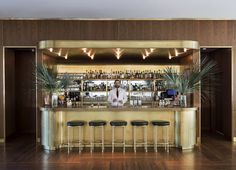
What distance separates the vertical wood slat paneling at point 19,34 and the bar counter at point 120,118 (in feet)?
7.19

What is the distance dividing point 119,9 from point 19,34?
2.96m

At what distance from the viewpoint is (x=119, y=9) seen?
7945 mm

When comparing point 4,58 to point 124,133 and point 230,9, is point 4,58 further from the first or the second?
point 230,9

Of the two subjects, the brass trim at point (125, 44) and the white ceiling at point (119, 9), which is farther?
the brass trim at point (125, 44)

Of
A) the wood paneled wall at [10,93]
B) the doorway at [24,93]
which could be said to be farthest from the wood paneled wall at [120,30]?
the doorway at [24,93]

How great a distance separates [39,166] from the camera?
20.3 ft

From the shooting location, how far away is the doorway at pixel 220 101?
30.0ft

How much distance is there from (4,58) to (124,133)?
13.1 ft

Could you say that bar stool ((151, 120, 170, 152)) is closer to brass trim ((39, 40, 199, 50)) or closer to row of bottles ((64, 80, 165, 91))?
brass trim ((39, 40, 199, 50))

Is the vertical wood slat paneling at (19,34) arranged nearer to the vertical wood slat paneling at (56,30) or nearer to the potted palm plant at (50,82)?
the vertical wood slat paneling at (56,30)

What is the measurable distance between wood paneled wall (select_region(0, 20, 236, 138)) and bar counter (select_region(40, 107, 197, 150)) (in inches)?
76.8

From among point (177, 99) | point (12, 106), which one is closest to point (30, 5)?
point (12, 106)

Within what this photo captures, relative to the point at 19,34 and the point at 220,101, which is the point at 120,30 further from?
the point at 220,101

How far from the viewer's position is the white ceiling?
731 cm
